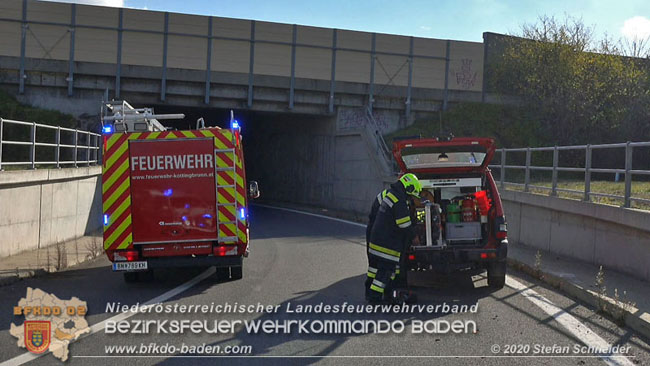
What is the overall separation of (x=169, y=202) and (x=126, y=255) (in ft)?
3.33

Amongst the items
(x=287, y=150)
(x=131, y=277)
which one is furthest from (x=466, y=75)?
(x=131, y=277)

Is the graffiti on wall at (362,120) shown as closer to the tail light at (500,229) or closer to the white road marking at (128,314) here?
the white road marking at (128,314)

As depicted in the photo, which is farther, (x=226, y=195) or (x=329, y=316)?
(x=226, y=195)

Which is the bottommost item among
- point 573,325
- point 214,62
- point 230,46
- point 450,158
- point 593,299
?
point 573,325

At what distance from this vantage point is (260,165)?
3862 centimetres

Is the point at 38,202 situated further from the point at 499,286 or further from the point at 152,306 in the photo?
the point at 499,286

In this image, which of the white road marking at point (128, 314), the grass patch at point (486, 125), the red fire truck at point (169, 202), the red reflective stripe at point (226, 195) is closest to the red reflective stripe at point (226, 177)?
the red fire truck at point (169, 202)

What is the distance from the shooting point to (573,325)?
722 centimetres

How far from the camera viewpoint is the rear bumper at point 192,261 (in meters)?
9.68

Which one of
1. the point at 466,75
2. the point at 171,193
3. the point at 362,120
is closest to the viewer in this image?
the point at 171,193

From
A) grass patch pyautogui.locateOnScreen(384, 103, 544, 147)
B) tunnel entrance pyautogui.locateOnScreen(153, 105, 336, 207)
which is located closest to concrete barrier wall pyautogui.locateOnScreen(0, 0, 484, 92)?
grass patch pyautogui.locateOnScreen(384, 103, 544, 147)

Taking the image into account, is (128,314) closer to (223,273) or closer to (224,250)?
(224,250)

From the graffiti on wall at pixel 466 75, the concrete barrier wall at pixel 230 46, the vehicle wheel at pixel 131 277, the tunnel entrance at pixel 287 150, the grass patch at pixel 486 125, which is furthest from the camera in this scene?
the graffiti on wall at pixel 466 75

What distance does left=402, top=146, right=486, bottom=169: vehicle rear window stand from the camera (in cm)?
987
